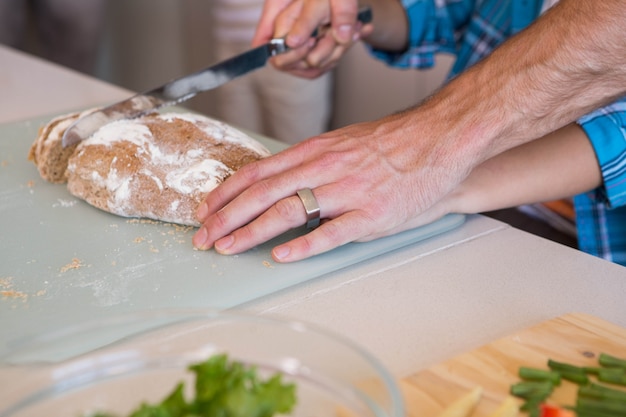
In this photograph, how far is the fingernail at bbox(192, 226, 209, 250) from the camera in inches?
39.1

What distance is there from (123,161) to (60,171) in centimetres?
15

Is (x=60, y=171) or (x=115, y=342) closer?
(x=115, y=342)

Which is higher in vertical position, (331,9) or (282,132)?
(331,9)

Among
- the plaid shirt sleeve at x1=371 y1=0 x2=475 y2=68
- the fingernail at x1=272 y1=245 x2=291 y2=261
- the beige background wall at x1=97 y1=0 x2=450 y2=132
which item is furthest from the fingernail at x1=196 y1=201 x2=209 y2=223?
the beige background wall at x1=97 y1=0 x2=450 y2=132

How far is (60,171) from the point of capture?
4.03ft

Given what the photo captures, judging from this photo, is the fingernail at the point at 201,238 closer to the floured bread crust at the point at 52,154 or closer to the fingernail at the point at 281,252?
the fingernail at the point at 281,252

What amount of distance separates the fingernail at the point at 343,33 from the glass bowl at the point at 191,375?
40.6 inches

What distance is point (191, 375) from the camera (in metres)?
0.65

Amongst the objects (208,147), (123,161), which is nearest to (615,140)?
(208,147)

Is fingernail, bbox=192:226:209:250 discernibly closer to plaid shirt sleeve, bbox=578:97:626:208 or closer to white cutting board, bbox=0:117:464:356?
white cutting board, bbox=0:117:464:356

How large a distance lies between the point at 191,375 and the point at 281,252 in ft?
1.06

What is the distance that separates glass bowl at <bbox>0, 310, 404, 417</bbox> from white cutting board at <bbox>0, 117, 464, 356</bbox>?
0.70ft

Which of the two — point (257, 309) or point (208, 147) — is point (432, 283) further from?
point (208, 147)

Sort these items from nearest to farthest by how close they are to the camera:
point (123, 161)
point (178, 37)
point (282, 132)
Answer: point (123, 161) → point (282, 132) → point (178, 37)
